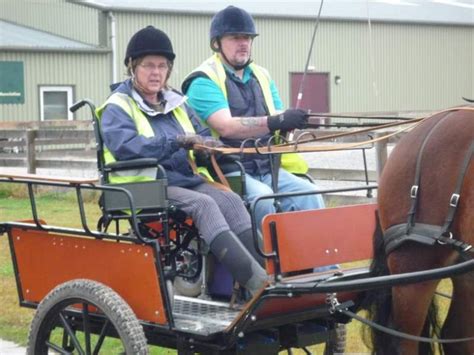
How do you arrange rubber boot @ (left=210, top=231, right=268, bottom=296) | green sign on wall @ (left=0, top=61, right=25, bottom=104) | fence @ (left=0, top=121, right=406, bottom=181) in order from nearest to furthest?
rubber boot @ (left=210, top=231, right=268, bottom=296), fence @ (left=0, top=121, right=406, bottom=181), green sign on wall @ (left=0, top=61, right=25, bottom=104)

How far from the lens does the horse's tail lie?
4449 mm

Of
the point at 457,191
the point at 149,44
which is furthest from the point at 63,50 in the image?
the point at 457,191

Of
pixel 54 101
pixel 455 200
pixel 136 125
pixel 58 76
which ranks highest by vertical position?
pixel 58 76

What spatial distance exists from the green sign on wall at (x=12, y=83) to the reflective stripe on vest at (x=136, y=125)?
19965mm

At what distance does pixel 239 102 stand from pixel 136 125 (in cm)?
68

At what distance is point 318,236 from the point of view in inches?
177

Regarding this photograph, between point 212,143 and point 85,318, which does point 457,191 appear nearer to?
point 212,143

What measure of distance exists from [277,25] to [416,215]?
930 inches

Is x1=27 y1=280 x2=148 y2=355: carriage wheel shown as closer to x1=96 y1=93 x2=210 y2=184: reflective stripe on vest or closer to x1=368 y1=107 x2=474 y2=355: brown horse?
x1=96 y1=93 x2=210 y2=184: reflective stripe on vest

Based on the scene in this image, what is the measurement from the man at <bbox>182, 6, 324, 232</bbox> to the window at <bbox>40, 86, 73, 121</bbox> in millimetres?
20711

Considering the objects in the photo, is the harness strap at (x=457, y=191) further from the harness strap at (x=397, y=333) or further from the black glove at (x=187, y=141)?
the black glove at (x=187, y=141)

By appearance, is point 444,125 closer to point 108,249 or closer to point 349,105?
point 108,249

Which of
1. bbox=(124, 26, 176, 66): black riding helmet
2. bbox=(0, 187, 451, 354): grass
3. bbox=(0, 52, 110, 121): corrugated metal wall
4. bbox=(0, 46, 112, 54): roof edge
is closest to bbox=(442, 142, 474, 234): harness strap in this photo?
bbox=(0, 187, 451, 354): grass

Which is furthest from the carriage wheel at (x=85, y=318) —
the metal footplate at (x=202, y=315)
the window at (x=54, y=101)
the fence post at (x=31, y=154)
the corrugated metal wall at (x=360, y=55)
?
the corrugated metal wall at (x=360, y=55)
